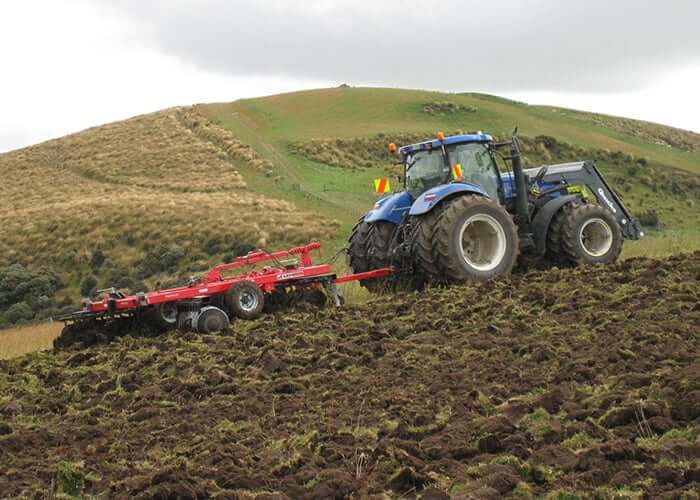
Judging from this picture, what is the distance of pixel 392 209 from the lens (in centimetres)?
1281

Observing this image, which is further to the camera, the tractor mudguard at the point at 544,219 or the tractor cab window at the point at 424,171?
the tractor mudguard at the point at 544,219

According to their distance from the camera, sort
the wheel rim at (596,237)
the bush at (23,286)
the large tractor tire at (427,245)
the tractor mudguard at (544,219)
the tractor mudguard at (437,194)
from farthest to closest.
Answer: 1. the bush at (23,286)
2. the wheel rim at (596,237)
3. the tractor mudguard at (544,219)
4. the tractor mudguard at (437,194)
5. the large tractor tire at (427,245)

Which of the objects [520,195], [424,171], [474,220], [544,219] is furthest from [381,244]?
[544,219]

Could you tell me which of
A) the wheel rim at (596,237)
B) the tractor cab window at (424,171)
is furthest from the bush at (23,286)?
the wheel rim at (596,237)

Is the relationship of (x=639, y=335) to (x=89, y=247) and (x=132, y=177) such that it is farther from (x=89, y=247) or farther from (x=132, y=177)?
(x=132, y=177)

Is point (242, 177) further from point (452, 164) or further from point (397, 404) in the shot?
point (397, 404)

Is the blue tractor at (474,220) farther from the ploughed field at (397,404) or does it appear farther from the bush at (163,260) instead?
the bush at (163,260)

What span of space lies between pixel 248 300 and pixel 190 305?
2.30ft

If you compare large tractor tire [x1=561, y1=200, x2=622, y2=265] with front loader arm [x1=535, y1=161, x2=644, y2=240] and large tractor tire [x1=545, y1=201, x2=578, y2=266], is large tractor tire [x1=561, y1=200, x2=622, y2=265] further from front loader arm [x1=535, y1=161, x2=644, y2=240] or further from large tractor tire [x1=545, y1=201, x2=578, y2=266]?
front loader arm [x1=535, y1=161, x2=644, y2=240]

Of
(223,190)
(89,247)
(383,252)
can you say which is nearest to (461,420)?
(383,252)

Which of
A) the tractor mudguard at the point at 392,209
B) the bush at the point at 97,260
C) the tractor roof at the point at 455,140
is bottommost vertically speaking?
the bush at the point at 97,260

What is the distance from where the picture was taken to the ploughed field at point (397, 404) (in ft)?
15.6

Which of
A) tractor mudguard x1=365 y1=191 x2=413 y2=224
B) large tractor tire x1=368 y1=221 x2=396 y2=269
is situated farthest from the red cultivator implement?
tractor mudguard x1=365 y1=191 x2=413 y2=224

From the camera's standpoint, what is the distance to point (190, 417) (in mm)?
6703
